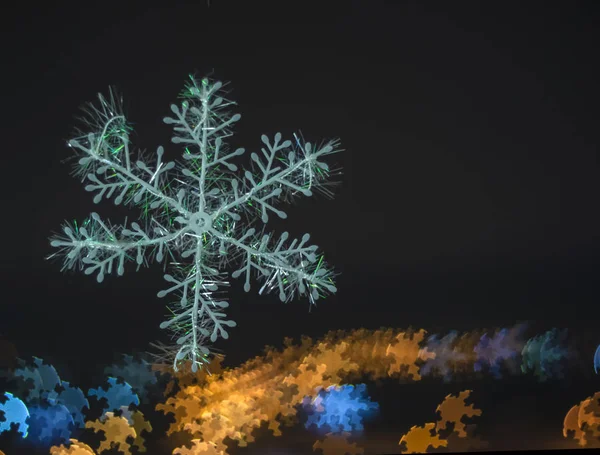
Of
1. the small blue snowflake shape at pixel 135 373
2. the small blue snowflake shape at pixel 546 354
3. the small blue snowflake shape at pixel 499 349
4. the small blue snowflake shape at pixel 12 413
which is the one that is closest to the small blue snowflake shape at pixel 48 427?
the small blue snowflake shape at pixel 12 413

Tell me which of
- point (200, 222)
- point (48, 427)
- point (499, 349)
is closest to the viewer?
point (200, 222)

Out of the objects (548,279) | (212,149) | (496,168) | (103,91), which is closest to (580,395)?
(548,279)

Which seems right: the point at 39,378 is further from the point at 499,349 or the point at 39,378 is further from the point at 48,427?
the point at 499,349

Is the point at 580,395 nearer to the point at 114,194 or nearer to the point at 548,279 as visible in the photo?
the point at 548,279

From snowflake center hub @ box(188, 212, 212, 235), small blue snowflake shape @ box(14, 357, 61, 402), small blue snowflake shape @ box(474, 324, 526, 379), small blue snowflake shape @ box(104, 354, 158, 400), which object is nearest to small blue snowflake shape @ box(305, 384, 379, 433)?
small blue snowflake shape @ box(474, 324, 526, 379)

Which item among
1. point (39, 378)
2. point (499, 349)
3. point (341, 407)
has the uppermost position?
point (39, 378)

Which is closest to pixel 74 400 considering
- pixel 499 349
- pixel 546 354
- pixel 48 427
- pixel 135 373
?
pixel 48 427

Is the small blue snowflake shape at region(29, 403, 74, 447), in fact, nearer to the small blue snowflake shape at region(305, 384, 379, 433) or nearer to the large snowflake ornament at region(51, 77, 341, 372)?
the large snowflake ornament at region(51, 77, 341, 372)
